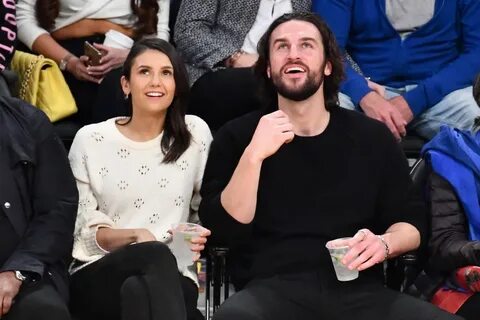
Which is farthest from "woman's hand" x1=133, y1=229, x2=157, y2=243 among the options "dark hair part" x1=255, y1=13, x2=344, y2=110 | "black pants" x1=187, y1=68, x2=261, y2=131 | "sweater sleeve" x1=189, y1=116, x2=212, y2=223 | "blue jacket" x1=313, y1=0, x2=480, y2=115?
"blue jacket" x1=313, y1=0, x2=480, y2=115

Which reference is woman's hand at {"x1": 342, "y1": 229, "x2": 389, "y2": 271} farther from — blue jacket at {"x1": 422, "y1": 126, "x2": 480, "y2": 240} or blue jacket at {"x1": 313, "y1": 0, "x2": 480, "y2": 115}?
blue jacket at {"x1": 313, "y1": 0, "x2": 480, "y2": 115}

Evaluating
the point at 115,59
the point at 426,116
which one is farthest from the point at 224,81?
the point at 426,116

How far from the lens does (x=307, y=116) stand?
3.50 meters

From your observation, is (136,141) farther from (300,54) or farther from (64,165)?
(300,54)

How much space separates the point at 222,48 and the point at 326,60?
830 millimetres

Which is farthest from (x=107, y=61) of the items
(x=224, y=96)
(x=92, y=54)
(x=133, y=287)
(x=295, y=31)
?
(x=133, y=287)

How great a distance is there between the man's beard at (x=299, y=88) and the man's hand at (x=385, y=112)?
0.72 m

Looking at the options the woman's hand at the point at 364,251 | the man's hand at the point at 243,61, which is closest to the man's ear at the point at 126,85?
the man's hand at the point at 243,61

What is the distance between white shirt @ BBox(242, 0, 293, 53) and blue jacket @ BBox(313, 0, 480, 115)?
0.16 meters

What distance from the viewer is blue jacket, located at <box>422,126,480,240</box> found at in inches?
133

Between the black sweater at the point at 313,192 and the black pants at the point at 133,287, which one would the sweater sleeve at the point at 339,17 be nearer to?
the black sweater at the point at 313,192

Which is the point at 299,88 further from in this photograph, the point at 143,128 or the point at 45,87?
the point at 45,87

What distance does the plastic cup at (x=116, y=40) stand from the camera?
4391 mm

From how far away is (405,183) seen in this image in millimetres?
3430
